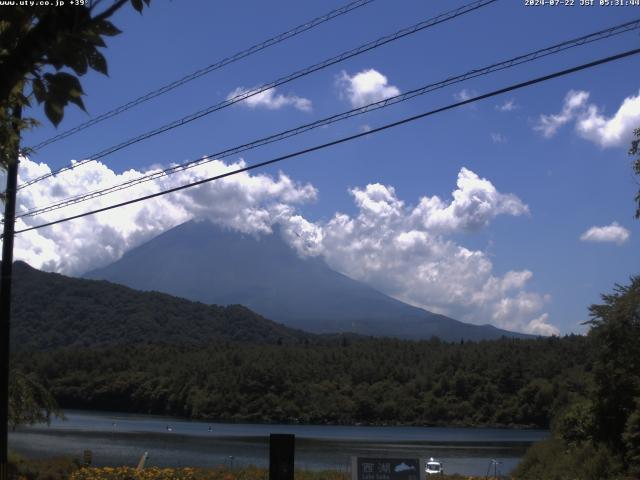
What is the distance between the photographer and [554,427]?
27891 mm

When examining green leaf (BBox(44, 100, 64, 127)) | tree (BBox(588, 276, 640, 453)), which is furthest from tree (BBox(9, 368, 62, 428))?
green leaf (BBox(44, 100, 64, 127))

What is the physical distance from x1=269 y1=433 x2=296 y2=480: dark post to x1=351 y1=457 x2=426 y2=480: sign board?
3.20 ft

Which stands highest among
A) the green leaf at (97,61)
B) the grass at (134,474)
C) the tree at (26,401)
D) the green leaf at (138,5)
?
the green leaf at (138,5)

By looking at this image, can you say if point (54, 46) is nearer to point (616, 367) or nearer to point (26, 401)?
point (616, 367)

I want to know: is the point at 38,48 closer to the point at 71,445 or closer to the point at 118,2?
the point at 118,2

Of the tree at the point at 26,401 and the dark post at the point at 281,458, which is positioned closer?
the dark post at the point at 281,458

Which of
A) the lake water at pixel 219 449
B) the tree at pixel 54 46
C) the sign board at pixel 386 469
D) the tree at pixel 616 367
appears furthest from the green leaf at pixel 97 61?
the lake water at pixel 219 449

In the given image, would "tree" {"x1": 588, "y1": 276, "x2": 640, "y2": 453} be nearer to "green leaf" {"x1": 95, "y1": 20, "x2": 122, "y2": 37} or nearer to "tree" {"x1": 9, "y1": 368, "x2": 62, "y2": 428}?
"tree" {"x1": 9, "y1": 368, "x2": 62, "y2": 428}

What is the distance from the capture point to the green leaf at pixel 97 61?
4182 millimetres

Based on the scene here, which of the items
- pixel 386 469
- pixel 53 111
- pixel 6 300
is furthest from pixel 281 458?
pixel 6 300

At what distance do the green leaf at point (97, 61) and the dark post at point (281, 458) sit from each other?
664 centimetres

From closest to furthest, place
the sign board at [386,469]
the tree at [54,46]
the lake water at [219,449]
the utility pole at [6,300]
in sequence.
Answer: the tree at [54,46]
the sign board at [386,469]
the utility pole at [6,300]
the lake water at [219,449]

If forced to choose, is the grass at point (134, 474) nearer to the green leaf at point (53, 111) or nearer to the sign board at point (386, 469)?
the sign board at point (386, 469)

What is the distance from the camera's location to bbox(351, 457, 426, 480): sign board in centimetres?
1062
